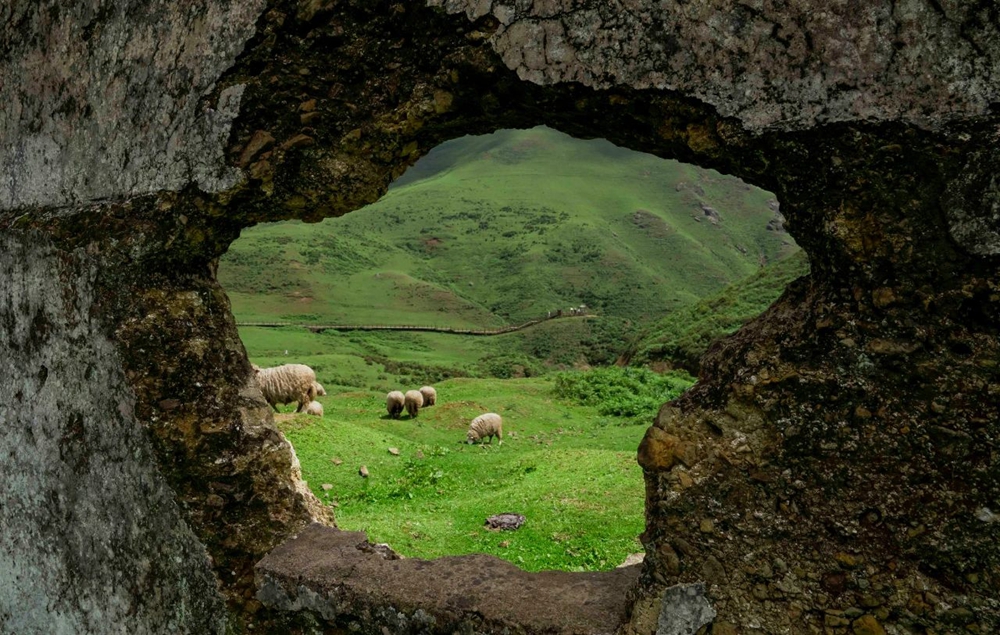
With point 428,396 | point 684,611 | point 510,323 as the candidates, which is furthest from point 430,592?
point 510,323

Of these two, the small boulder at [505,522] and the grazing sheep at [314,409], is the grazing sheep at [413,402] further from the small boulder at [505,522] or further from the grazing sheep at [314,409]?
the small boulder at [505,522]

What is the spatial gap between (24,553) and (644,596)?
442 centimetres

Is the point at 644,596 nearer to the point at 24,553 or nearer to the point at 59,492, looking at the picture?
the point at 59,492

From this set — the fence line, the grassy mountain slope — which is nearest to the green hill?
the fence line

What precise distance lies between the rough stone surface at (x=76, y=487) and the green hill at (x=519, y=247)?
145 ft

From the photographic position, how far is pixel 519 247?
252ft

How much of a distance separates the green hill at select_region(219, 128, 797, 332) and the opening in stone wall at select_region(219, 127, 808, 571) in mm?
321

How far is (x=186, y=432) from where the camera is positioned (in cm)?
404

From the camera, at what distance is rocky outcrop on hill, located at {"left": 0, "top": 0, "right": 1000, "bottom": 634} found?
258 centimetres

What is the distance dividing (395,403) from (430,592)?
44.7 feet

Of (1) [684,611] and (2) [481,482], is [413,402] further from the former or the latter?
(1) [684,611]

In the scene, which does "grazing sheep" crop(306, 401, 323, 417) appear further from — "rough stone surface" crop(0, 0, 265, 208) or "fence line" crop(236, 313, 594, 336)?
"fence line" crop(236, 313, 594, 336)

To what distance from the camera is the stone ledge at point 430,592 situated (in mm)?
3334

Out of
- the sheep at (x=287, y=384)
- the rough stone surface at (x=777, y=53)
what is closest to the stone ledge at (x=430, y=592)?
the rough stone surface at (x=777, y=53)
